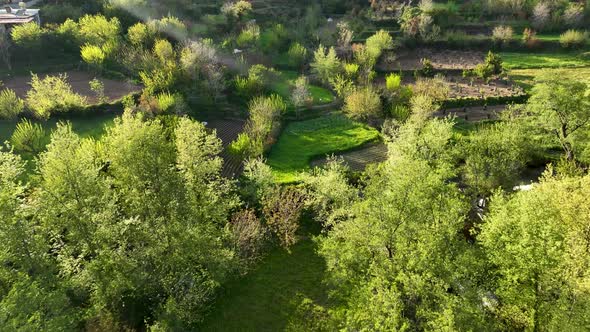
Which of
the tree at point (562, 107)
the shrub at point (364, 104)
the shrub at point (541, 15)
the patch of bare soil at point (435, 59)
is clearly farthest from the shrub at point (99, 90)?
the shrub at point (541, 15)

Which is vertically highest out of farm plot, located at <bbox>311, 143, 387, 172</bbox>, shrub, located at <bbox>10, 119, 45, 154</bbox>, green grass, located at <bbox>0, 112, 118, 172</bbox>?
shrub, located at <bbox>10, 119, 45, 154</bbox>

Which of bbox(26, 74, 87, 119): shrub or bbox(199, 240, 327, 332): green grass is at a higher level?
bbox(26, 74, 87, 119): shrub

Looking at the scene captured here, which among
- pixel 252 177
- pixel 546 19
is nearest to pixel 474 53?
pixel 546 19

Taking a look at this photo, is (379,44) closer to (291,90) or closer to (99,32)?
(291,90)

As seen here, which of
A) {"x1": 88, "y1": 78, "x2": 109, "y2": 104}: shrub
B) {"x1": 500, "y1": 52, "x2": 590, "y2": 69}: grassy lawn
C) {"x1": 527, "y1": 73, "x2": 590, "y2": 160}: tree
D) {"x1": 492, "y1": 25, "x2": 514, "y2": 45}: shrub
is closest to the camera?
{"x1": 527, "y1": 73, "x2": 590, "y2": 160}: tree

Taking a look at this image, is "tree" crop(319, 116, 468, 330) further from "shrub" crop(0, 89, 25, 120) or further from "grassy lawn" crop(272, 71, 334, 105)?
"shrub" crop(0, 89, 25, 120)

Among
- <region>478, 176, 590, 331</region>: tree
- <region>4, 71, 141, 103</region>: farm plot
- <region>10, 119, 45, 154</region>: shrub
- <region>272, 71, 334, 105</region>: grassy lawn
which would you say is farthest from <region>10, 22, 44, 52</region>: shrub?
<region>478, 176, 590, 331</region>: tree
